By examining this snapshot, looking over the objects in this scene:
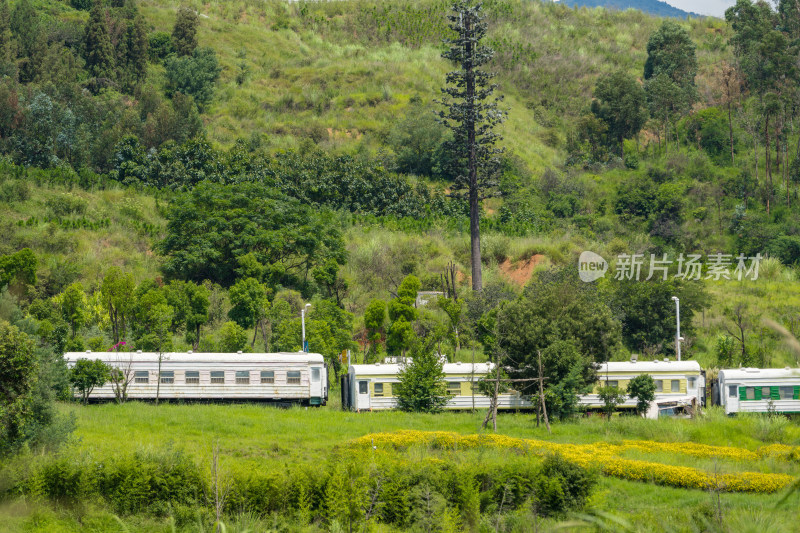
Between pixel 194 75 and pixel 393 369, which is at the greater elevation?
pixel 194 75

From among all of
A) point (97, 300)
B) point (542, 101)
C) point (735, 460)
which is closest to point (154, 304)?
point (97, 300)

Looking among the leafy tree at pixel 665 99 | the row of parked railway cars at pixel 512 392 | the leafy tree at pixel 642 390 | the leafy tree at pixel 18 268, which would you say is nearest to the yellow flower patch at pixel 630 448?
the leafy tree at pixel 642 390

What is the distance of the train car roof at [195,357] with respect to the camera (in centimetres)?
3359

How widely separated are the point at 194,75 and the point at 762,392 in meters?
57.7

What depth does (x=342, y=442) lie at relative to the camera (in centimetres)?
2570

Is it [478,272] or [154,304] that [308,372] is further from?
[478,272]

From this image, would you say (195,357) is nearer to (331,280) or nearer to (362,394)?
(362,394)

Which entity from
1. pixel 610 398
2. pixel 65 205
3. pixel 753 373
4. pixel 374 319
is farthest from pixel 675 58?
pixel 610 398

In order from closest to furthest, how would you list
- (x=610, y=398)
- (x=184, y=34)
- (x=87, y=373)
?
(x=87, y=373), (x=610, y=398), (x=184, y=34)

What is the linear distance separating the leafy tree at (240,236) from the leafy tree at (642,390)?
861 inches

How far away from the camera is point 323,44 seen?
94.0 m

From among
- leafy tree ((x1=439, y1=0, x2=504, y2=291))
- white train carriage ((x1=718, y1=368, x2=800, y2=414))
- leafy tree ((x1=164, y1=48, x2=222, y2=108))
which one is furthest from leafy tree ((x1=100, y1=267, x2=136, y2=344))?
leafy tree ((x1=164, y1=48, x2=222, y2=108))

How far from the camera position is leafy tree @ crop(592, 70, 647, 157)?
7412cm

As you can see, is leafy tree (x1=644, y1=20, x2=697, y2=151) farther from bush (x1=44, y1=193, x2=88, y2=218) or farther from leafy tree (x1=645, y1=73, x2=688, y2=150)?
bush (x1=44, y1=193, x2=88, y2=218)
